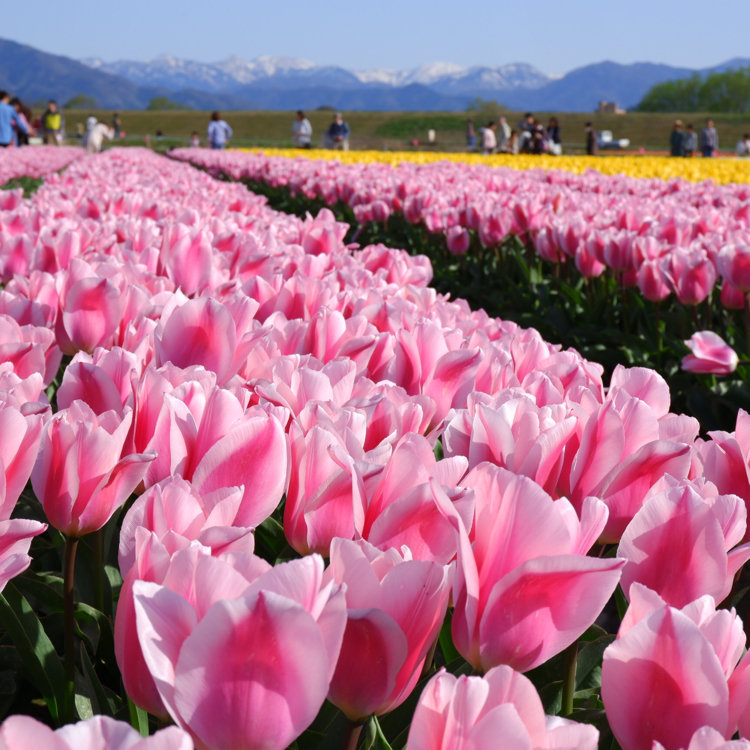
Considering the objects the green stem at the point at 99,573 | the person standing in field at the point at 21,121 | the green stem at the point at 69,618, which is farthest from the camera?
the person standing in field at the point at 21,121

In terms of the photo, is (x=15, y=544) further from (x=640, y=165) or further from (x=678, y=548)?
(x=640, y=165)

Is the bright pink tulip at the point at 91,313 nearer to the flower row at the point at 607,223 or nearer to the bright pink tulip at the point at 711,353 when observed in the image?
the bright pink tulip at the point at 711,353

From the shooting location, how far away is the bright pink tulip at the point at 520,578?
804 millimetres

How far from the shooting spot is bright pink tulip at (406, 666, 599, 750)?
0.65 m

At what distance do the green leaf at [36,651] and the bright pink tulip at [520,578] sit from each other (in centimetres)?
57

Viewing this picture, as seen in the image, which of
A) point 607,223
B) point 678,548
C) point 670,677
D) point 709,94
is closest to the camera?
point 670,677

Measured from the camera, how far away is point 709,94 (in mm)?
142875

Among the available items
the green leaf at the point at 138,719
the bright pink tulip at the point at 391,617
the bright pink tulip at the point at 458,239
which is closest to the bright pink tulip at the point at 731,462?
the bright pink tulip at the point at 391,617

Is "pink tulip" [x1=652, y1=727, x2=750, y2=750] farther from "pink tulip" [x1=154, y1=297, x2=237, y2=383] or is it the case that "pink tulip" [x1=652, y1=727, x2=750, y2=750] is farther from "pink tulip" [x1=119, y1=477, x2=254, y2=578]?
"pink tulip" [x1=154, y1=297, x2=237, y2=383]

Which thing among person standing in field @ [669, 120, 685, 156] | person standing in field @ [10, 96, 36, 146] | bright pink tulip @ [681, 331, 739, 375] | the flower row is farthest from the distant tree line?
bright pink tulip @ [681, 331, 739, 375]

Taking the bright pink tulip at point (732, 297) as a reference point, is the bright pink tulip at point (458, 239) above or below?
above

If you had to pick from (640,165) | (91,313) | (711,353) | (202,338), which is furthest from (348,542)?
(640,165)

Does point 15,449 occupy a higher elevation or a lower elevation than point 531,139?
lower

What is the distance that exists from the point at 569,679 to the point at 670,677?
1.11 feet
